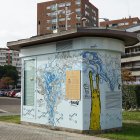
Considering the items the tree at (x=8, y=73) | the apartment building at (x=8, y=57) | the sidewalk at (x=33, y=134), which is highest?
the apartment building at (x=8, y=57)

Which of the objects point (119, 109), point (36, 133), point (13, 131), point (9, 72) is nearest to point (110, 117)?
point (119, 109)

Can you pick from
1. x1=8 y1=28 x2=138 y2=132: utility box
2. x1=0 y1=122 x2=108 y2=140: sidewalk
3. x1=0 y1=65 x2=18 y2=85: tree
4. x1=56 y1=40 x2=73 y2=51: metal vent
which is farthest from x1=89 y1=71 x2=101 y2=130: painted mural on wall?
x1=0 y1=65 x2=18 y2=85: tree

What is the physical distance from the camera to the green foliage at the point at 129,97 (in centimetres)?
2320

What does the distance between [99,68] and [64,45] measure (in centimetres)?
156

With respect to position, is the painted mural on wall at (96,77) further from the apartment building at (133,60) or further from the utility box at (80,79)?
the apartment building at (133,60)

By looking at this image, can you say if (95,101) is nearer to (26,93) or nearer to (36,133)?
(36,133)

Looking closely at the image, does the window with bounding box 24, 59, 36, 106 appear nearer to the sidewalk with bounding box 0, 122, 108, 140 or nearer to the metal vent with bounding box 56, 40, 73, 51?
the sidewalk with bounding box 0, 122, 108, 140

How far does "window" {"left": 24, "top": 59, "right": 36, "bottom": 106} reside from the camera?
15.0 meters

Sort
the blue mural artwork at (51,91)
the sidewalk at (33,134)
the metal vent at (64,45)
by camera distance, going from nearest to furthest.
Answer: the sidewalk at (33,134) < the metal vent at (64,45) < the blue mural artwork at (51,91)

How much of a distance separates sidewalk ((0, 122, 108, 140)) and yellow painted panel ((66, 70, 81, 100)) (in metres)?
1.32

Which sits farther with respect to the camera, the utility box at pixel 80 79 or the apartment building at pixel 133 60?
the apartment building at pixel 133 60

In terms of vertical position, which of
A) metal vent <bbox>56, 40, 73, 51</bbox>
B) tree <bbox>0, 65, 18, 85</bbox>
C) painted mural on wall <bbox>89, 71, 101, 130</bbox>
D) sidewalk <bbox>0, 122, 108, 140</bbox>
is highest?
tree <bbox>0, 65, 18, 85</bbox>

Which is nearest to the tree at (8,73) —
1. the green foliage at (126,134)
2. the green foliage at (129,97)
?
the green foliage at (129,97)

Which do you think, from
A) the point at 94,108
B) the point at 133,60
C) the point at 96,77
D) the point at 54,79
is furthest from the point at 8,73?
the point at 94,108
